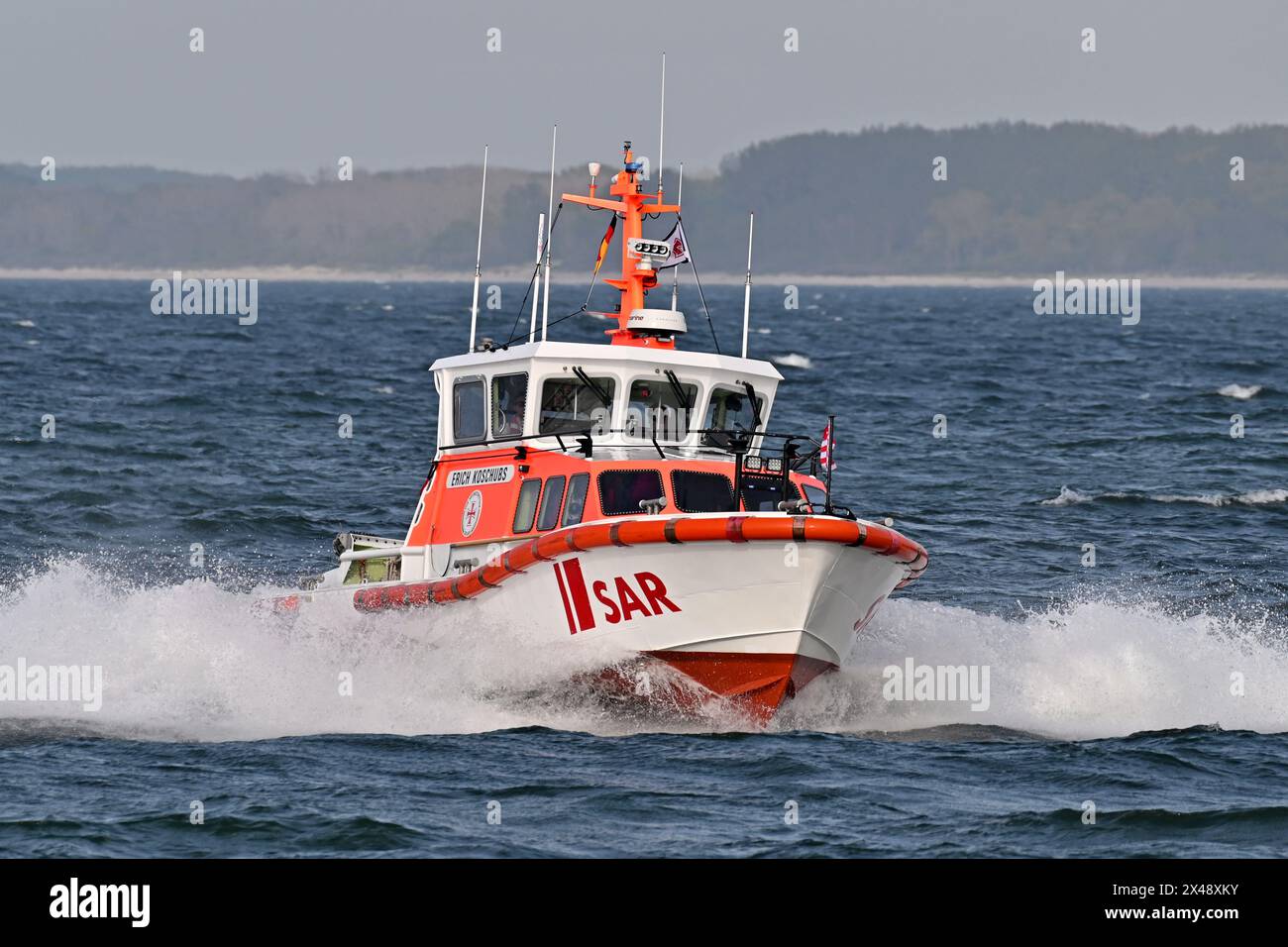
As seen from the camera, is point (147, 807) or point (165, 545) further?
point (165, 545)

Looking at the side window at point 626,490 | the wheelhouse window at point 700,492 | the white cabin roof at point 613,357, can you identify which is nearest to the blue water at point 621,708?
the side window at point 626,490

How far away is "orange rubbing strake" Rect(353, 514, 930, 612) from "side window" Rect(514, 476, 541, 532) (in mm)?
831

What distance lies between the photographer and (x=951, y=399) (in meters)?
45.8

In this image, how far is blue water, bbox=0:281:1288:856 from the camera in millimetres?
12484

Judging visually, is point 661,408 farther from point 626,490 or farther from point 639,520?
point 639,520

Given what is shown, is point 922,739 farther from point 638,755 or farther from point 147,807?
point 147,807

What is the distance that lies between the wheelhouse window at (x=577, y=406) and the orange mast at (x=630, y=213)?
1021 mm

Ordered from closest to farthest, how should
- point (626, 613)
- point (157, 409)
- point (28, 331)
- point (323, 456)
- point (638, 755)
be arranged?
point (638, 755)
point (626, 613)
point (323, 456)
point (157, 409)
point (28, 331)

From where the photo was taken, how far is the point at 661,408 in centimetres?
1794

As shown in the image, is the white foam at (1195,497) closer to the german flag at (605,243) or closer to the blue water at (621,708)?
the blue water at (621,708)

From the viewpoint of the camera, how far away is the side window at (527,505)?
56.6 ft

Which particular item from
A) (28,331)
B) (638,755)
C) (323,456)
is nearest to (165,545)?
(323,456)

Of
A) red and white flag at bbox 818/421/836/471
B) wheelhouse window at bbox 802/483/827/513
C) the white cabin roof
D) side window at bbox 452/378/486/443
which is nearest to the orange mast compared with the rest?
the white cabin roof

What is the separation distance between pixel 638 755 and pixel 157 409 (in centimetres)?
2866
